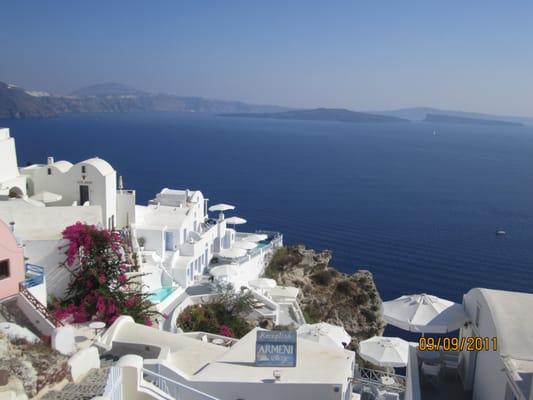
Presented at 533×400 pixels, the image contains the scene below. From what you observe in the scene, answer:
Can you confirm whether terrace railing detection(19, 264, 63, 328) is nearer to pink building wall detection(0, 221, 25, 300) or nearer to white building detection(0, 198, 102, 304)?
pink building wall detection(0, 221, 25, 300)

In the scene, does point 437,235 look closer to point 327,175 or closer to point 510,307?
point 327,175

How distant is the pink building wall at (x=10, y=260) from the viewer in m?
16.6

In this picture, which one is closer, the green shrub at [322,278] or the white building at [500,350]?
the white building at [500,350]

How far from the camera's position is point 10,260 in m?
16.7

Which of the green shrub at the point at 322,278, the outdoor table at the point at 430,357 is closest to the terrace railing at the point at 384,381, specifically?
the outdoor table at the point at 430,357

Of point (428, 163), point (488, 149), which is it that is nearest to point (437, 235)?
point (428, 163)

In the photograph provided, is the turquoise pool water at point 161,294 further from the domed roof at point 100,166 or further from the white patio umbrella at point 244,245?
the white patio umbrella at point 244,245

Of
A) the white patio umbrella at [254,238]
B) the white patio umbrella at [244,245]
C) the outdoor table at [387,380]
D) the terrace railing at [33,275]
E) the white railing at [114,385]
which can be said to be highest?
the white railing at [114,385]

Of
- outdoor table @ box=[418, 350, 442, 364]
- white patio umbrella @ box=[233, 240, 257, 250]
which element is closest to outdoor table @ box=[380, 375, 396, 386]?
outdoor table @ box=[418, 350, 442, 364]

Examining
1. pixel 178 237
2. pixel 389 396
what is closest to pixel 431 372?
pixel 389 396

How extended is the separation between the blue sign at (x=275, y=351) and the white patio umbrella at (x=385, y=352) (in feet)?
23.9

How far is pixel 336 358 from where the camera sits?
1377 cm

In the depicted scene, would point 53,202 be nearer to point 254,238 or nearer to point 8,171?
point 8,171

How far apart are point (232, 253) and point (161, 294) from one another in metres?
7.05
